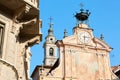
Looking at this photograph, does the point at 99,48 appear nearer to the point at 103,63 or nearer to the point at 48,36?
the point at 103,63

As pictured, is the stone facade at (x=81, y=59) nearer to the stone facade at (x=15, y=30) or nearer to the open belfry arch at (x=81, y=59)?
the open belfry arch at (x=81, y=59)

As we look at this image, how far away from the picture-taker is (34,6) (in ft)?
36.0

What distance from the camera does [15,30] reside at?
10.9 meters

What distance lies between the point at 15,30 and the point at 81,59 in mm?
19368

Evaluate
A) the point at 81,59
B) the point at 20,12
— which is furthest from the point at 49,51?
the point at 20,12

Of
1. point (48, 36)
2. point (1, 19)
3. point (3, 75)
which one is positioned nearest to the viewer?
point (3, 75)

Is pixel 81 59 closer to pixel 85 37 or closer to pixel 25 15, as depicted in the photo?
pixel 85 37

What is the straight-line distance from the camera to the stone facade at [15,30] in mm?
10120

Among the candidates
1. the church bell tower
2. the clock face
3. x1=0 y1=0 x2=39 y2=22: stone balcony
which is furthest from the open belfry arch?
the church bell tower

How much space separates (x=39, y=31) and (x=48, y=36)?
46.6 m

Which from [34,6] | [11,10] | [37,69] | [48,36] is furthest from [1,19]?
[48,36]

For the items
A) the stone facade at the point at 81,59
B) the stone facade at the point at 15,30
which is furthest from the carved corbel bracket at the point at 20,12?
the stone facade at the point at 81,59

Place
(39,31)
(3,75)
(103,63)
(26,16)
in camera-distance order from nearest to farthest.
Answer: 1. (3,75)
2. (26,16)
3. (39,31)
4. (103,63)

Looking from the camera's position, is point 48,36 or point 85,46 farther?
point 48,36
